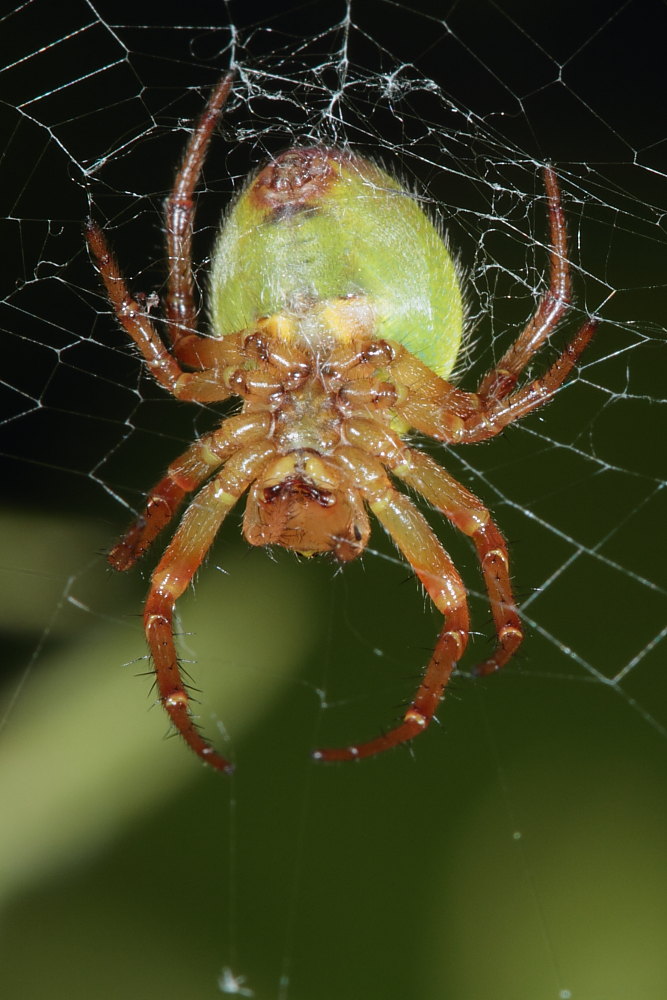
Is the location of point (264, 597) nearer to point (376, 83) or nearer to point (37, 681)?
point (37, 681)

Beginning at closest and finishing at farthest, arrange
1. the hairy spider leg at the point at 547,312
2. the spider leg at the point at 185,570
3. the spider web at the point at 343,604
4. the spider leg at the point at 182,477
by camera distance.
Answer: the hairy spider leg at the point at 547,312, the spider leg at the point at 185,570, the spider leg at the point at 182,477, the spider web at the point at 343,604

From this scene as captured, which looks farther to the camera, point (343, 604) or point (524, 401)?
point (343, 604)

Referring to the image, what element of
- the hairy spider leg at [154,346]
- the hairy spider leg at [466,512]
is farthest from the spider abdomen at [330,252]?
the hairy spider leg at [466,512]

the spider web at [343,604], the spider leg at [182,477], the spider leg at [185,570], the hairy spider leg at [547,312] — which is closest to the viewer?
the hairy spider leg at [547,312]

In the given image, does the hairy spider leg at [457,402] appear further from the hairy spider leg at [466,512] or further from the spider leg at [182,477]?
the spider leg at [182,477]

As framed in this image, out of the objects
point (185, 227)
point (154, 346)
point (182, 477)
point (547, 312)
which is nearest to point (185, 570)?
point (182, 477)

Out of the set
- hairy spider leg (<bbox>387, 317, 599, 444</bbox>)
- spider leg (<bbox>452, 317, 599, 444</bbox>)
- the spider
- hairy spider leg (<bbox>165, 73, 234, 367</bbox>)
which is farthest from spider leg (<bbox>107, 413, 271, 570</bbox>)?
spider leg (<bbox>452, 317, 599, 444</bbox>)

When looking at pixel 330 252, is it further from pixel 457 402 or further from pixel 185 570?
pixel 185 570
